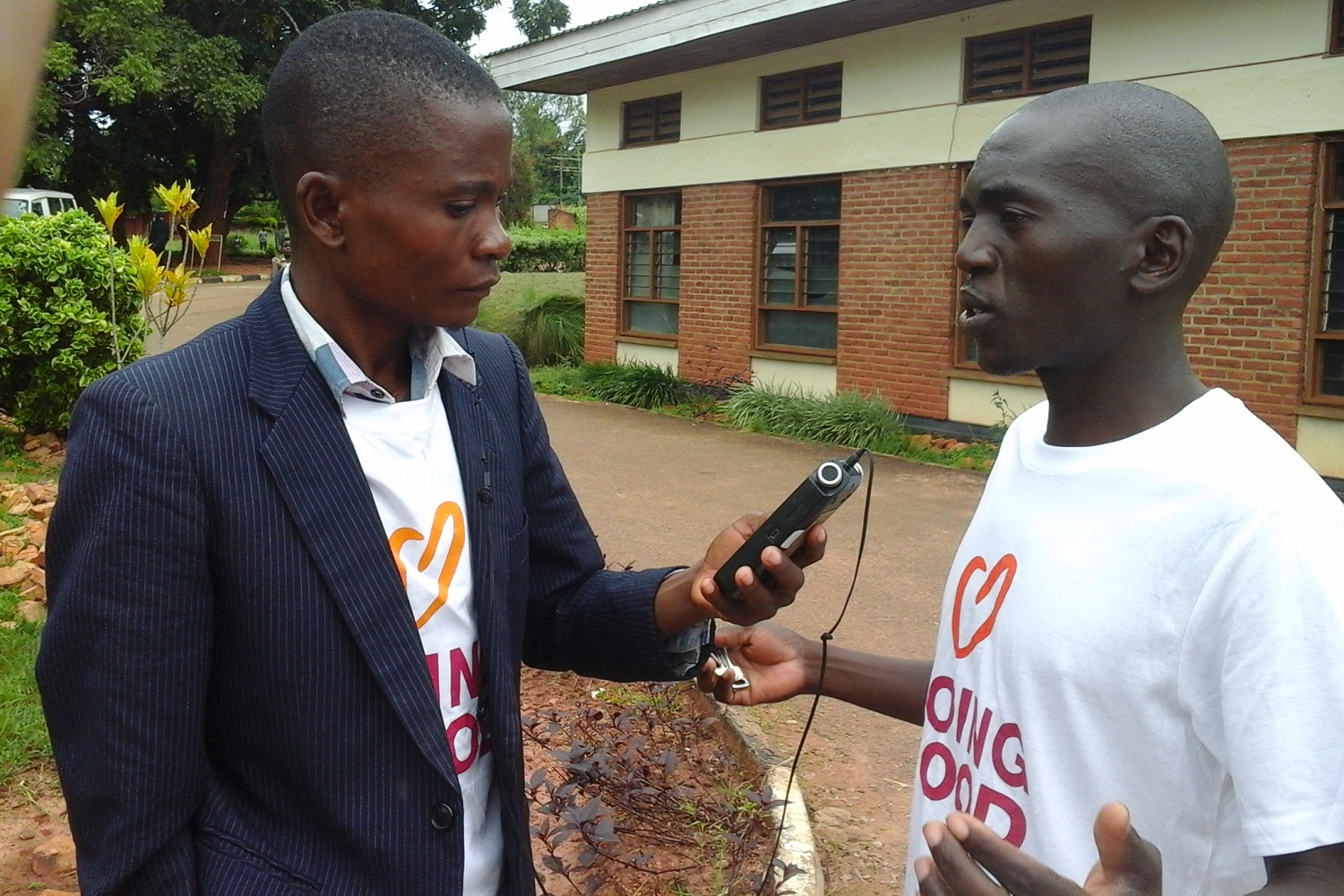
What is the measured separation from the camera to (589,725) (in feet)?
14.4

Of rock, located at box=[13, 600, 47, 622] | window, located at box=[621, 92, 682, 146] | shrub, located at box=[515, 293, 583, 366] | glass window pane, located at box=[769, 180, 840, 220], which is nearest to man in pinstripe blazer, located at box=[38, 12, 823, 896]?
rock, located at box=[13, 600, 47, 622]

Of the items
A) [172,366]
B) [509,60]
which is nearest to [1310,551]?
[172,366]

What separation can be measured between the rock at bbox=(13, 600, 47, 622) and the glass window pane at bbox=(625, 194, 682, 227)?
1054 centimetres

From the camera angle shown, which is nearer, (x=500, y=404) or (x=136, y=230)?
(x=500, y=404)

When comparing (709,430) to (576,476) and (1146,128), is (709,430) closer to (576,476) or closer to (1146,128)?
(576,476)

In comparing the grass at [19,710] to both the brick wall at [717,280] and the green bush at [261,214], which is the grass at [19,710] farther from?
the green bush at [261,214]

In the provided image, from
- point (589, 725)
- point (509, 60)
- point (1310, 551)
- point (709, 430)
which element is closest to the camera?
point (1310, 551)

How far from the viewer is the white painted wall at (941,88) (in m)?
8.92

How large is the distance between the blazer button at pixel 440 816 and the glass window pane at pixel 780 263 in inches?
472

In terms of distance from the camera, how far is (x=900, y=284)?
12016mm

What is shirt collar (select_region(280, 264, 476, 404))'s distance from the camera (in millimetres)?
1798

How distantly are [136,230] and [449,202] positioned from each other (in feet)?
129

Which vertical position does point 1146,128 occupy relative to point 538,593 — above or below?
above

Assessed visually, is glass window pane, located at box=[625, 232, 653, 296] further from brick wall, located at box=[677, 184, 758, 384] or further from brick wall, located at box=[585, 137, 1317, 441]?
brick wall, located at box=[677, 184, 758, 384]
